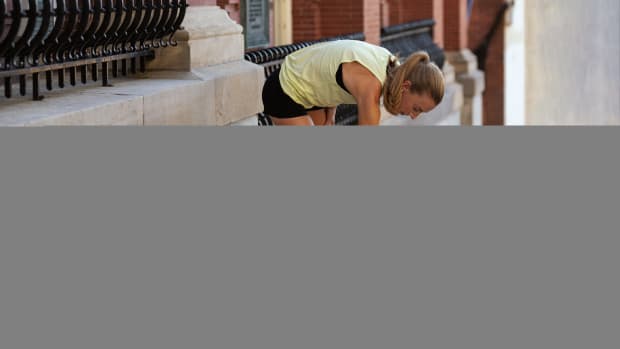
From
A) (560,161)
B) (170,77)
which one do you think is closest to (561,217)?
(560,161)

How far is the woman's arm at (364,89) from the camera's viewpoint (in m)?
5.80

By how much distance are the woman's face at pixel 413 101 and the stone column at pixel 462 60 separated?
49.2 feet

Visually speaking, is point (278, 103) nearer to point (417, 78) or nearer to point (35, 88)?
point (417, 78)

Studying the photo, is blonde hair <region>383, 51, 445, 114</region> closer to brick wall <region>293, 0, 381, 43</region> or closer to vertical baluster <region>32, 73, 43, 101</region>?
vertical baluster <region>32, 73, 43, 101</region>

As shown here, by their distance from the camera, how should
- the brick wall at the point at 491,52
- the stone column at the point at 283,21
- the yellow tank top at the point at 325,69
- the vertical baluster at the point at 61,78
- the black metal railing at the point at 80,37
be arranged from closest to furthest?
the yellow tank top at the point at 325,69, the black metal railing at the point at 80,37, the vertical baluster at the point at 61,78, the stone column at the point at 283,21, the brick wall at the point at 491,52

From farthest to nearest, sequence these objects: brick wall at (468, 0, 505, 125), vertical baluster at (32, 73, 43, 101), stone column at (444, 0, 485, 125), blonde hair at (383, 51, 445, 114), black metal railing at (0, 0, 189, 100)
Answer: brick wall at (468, 0, 505, 125) → stone column at (444, 0, 485, 125) → vertical baluster at (32, 73, 43, 101) → black metal railing at (0, 0, 189, 100) → blonde hair at (383, 51, 445, 114)

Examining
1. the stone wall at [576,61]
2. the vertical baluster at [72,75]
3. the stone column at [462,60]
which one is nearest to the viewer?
the vertical baluster at [72,75]

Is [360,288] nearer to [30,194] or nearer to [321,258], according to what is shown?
[321,258]

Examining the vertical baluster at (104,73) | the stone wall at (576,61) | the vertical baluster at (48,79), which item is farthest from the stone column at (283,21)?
the vertical baluster at (48,79)

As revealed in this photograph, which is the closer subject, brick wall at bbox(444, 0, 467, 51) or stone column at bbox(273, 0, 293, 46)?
stone column at bbox(273, 0, 293, 46)

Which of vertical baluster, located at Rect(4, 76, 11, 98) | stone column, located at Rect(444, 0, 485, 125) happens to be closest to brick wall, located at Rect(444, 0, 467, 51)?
stone column, located at Rect(444, 0, 485, 125)

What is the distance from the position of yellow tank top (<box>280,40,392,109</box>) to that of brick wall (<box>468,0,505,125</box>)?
73.3ft

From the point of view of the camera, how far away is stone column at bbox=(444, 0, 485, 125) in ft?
67.8

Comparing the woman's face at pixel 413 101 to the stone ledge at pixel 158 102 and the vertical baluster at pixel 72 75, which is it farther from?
the vertical baluster at pixel 72 75
